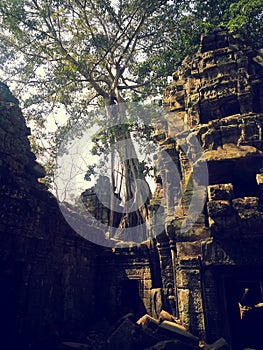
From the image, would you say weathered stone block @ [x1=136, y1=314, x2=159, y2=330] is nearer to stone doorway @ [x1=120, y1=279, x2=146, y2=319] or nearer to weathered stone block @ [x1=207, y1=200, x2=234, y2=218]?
stone doorway @ [x1=120, y1=279, x2=146, y2=319]

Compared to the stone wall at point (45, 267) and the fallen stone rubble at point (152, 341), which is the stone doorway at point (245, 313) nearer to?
the fallen stone rubble at point (152, 341)

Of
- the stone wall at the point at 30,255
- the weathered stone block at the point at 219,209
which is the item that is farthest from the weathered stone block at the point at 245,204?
the stone wall at the point at 30,255

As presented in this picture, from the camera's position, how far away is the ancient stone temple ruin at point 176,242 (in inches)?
258

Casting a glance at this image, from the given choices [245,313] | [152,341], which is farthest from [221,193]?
[245,313]

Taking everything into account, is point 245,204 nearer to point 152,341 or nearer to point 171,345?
point 171,345

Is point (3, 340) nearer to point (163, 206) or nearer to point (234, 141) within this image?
point (163, 206)

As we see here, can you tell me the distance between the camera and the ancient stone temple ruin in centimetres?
655

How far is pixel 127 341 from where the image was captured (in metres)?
6.33

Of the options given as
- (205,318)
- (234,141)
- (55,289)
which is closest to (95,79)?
(234,141)

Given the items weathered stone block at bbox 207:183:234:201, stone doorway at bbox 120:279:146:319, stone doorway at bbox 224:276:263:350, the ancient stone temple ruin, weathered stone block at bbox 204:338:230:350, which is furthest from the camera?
stone doorway at bbox 120:279:146:319

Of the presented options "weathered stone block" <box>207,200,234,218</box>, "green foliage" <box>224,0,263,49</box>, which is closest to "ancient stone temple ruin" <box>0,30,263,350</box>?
"weathered stone block" <box>207,200,234,218</box>

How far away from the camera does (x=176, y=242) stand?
8039 millimetres

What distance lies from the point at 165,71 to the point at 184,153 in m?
6.66

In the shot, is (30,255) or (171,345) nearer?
(171,345)
